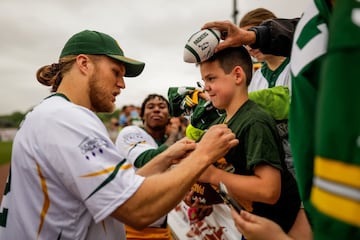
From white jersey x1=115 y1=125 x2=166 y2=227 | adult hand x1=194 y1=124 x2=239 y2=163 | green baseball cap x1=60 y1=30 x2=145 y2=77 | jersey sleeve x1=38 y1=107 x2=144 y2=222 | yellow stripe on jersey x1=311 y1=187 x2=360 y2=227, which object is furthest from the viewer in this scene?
white jersey x1=115 y1=125 x2=166 y2=227

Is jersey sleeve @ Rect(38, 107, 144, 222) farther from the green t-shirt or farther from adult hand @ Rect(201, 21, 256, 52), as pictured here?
adult hand @ Rect(201, 21, 256, 52)

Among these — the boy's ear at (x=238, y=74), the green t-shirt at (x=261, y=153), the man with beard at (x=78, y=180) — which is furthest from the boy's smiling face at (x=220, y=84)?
the man with beard at (x=78, y=180)

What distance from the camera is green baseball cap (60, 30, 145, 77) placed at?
6.32 feet

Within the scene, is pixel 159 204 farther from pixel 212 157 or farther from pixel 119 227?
pixel 119 227

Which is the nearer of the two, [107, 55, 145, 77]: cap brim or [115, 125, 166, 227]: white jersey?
[107, 55, 145, 77]: cap brim

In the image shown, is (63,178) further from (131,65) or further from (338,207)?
(338,207)

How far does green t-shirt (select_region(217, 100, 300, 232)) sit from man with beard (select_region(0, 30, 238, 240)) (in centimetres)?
15

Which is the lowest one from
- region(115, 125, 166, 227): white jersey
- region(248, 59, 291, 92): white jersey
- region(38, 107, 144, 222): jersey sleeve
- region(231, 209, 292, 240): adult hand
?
region(115, 125, 166, 227): white jersey

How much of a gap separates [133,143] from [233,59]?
2.19 meters

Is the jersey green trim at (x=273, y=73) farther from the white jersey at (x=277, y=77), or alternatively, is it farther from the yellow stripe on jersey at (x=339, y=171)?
the yellow stripe on jersey at (x=339, y=171)

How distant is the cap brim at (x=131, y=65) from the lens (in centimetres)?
199

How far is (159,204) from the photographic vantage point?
147cm

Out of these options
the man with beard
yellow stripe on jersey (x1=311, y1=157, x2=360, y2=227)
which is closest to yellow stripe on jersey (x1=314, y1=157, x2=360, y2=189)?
yellow stripe on jersey (x1=311, y1=157, x2=360, y2=227)

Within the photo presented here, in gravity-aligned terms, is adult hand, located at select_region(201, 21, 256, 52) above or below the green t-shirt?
above
